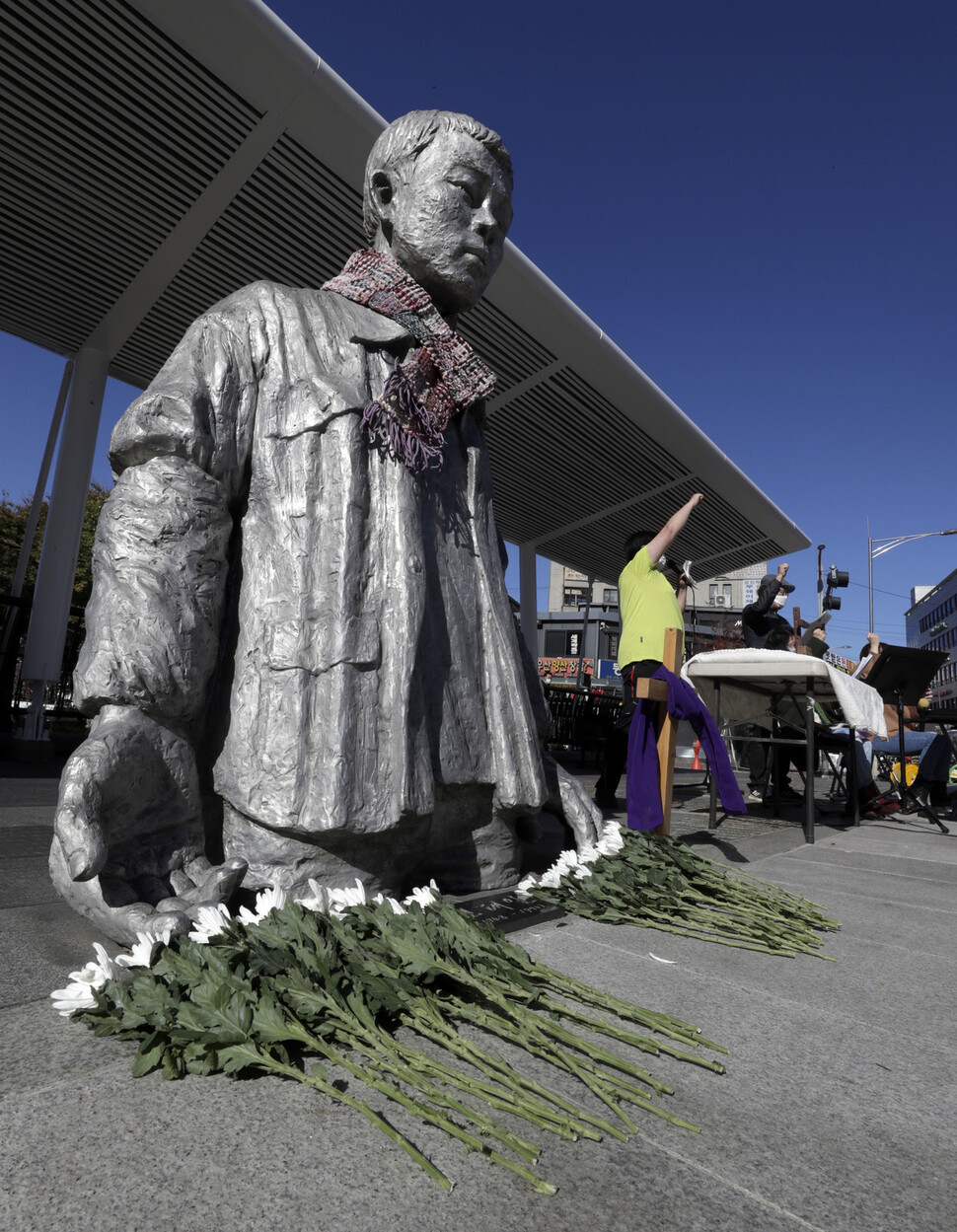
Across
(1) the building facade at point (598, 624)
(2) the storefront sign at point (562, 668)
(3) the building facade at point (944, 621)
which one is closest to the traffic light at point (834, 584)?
(1) the building facade at point (598, 624)

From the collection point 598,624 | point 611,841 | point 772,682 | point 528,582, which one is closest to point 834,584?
point 528,582

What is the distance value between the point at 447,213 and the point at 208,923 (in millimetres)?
2211

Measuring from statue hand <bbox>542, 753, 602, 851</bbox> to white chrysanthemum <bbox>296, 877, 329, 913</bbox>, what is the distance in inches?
40.9

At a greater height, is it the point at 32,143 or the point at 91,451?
the point at 32,143

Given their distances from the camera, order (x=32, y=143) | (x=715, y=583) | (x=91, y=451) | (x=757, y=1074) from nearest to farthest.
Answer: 1. (x=757, y=1074)
2. (x=32, y=143)
3. (x=91, y=451)
4. (x=715, y=583)

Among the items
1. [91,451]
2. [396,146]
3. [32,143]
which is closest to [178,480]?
[396,146]

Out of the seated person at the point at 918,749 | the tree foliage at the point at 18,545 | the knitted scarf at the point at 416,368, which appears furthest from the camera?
the tree foliage at the point at 18,545

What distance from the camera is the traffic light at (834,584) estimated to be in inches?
683

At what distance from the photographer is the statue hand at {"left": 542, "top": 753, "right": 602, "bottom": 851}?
279 cm

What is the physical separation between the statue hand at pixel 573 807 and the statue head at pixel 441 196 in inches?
68.2

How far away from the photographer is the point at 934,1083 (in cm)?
147

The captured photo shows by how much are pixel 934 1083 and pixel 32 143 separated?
904 centimetres

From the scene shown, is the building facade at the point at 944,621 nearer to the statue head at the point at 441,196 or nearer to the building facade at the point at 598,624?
the building facade at the point at 598,624

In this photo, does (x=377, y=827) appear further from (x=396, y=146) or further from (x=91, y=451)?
(x=91, y=451)
